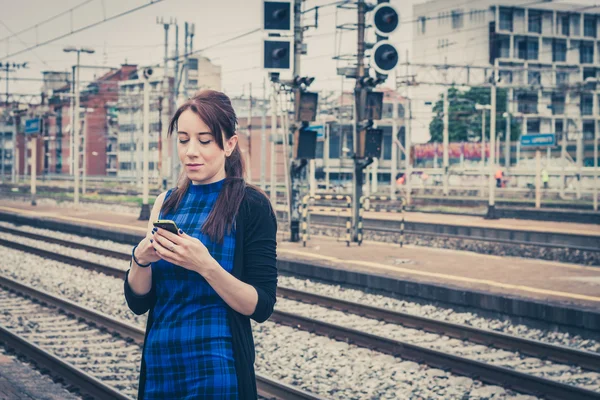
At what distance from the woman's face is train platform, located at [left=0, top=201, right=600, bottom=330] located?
8.07 meters

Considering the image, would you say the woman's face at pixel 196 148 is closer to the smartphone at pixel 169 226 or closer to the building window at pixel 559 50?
the smartphone at pixel 169 226

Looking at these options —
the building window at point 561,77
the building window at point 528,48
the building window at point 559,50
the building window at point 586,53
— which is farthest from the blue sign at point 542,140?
the building window at point 586,53

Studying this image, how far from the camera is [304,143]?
17.5 meters

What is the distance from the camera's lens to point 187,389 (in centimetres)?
246

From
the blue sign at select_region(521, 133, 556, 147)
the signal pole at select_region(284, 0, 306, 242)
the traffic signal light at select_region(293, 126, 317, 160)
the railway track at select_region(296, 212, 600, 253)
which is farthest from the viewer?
the blue sign at select_region(521, 133, 556, 147)

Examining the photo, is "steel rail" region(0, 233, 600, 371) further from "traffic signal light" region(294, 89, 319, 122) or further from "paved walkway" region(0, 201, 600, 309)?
"traffic signal light" region(294, 89, 319, 122)

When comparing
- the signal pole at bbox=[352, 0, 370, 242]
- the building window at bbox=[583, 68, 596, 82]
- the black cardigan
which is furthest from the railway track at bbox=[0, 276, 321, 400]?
the building window at bbox=[583, 68, 596, 82]

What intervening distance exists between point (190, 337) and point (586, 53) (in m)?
76.0

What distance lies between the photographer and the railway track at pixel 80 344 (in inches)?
270

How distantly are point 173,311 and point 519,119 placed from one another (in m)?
69.8

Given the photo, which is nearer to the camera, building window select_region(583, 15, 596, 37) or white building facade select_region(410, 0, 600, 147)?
white building facade select_region(410, 0, 600, 147)

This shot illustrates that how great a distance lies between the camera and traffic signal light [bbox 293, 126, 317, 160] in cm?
1744

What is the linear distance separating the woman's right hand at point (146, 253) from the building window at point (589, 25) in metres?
75.3

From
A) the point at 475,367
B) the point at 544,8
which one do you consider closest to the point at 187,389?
the point at 475,367
